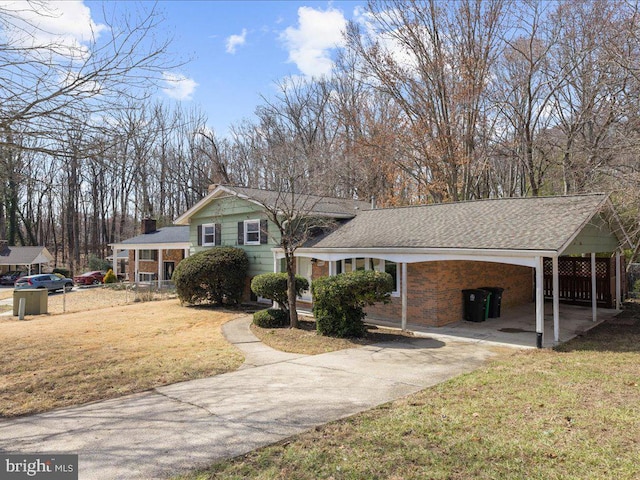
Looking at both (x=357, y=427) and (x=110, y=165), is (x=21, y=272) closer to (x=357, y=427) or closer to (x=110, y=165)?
(x=110, y=165)

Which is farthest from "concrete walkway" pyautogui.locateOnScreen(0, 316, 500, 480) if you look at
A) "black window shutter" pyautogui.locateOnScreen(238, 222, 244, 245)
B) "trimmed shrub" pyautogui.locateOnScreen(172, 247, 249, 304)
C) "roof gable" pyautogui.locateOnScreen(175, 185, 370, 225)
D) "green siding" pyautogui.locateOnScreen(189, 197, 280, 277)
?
"black window shutter" pyautogui.locateOnScreen(238, 222, 244, 245)

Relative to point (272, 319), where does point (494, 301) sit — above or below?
above

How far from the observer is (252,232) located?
61.8 ft

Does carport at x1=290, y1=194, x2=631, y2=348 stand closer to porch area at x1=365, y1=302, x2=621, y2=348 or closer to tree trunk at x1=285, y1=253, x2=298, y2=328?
porch area at x1=365, y1=302, x2=621, y2=348

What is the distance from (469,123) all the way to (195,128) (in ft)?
76.9

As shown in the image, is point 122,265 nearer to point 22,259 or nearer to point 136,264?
point 22,259

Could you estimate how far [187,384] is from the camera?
23.4 feet

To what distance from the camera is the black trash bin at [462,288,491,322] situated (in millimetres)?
13008

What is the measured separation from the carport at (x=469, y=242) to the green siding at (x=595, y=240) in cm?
3

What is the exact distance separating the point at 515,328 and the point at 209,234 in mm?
14427

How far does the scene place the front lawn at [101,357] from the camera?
686 cm

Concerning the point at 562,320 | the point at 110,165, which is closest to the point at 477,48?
the point at 562,320

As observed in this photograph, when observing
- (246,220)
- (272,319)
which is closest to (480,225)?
(272,319)

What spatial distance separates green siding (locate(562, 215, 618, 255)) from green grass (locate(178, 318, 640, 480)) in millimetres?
5258
